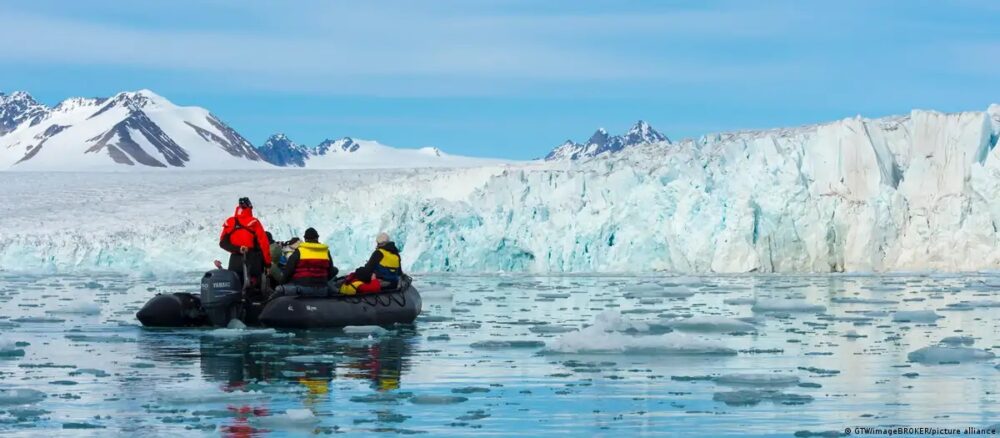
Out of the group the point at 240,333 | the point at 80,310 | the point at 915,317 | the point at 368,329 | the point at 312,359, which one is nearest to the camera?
the point at 312,359

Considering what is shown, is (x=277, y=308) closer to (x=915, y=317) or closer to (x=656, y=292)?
(x=915, y=317)

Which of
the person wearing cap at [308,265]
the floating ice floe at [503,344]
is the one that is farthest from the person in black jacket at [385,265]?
the floating ice floe at [503,344]

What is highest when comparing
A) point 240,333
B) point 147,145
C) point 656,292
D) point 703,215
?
point 147,145

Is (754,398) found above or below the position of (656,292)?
below

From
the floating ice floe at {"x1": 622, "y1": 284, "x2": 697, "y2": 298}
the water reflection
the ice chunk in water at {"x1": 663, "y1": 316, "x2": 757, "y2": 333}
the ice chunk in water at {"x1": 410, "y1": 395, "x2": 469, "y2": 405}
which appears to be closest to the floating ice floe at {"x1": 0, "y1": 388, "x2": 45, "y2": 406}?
the water reflection

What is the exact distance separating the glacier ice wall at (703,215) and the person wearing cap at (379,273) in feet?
56.3

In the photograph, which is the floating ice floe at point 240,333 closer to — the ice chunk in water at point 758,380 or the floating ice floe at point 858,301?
the ice chunk in water at point 758,380

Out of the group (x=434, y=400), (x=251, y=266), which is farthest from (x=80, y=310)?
(x=434, y=400)

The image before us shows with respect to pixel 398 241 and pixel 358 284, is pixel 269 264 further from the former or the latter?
pixel 398 241

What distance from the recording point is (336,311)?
13938mm

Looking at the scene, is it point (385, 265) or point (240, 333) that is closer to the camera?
point (240, 333)

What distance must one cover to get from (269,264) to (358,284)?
37.0 inches

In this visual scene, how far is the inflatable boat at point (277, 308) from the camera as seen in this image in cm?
1378

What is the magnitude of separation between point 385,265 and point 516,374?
4.93 m
